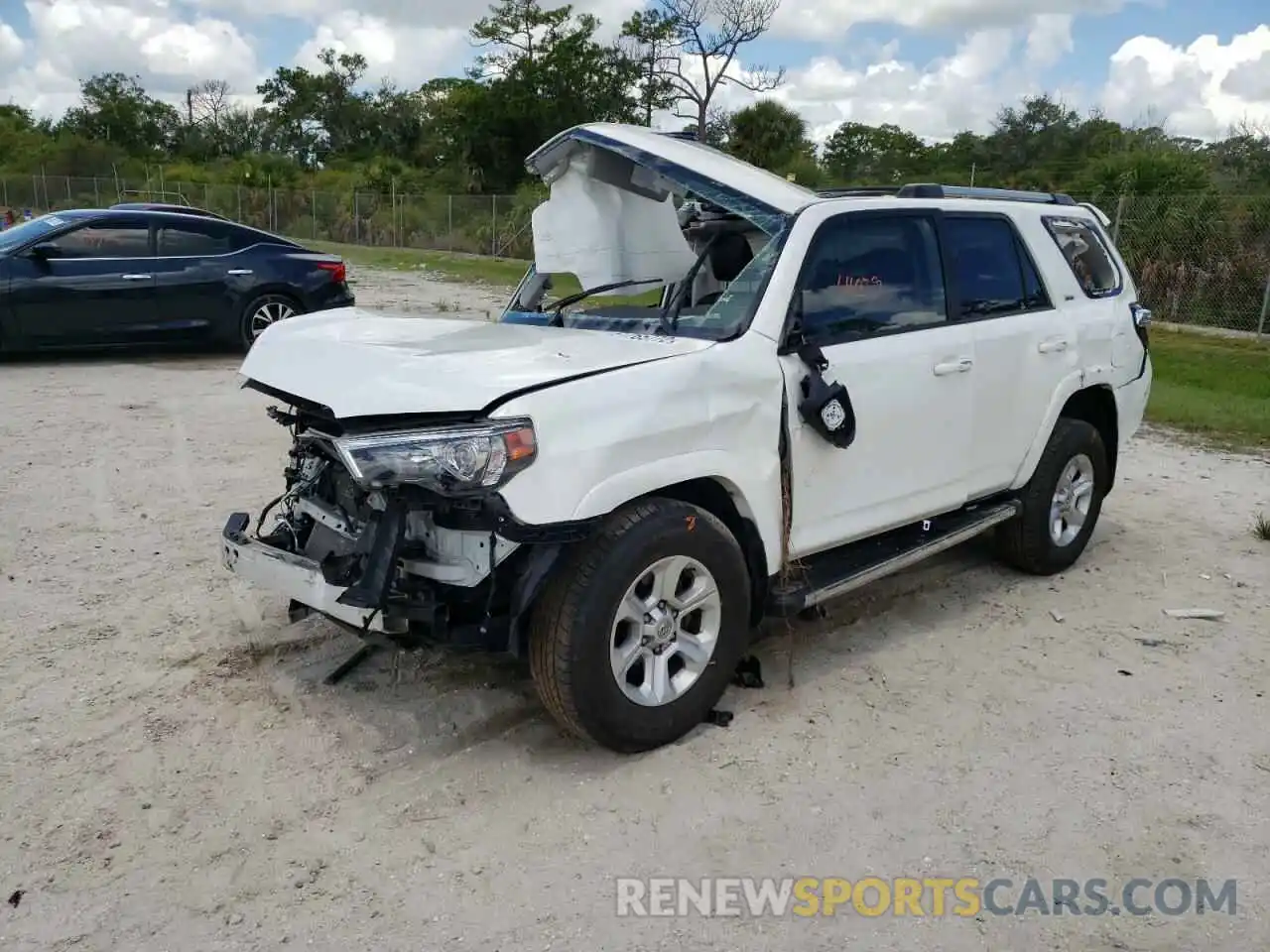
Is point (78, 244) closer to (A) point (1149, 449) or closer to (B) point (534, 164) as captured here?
(B) point (534, 164)

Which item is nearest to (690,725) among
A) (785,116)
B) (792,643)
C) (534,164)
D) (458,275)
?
(792,643)

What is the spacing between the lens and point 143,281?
10.8 meters

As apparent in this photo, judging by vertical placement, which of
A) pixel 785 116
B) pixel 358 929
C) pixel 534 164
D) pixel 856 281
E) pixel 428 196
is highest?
pixel 785 116

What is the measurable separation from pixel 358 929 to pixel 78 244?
9728 mm

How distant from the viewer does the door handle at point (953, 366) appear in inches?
181

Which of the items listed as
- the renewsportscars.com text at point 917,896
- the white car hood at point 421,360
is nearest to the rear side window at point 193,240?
the white car hood at point 421,360

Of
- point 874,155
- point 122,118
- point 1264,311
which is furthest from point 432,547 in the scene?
point 122,118

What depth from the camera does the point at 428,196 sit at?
1384 inches

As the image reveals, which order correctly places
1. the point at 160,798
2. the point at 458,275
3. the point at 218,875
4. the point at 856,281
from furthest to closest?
the point at 458,275 < the point at 856,281 < the point at 160,798 < the point at 218,875

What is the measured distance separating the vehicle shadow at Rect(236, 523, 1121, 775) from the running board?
312 mm

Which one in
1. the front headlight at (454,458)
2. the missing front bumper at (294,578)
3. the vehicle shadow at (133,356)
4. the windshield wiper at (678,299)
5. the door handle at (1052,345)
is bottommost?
the missing front bumper at (294,578)

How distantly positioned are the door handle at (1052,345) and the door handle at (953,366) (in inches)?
25.0

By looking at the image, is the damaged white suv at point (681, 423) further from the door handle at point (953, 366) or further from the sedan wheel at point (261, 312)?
the sedan wheel at point (261, 312)

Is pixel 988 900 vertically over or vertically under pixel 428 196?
under
